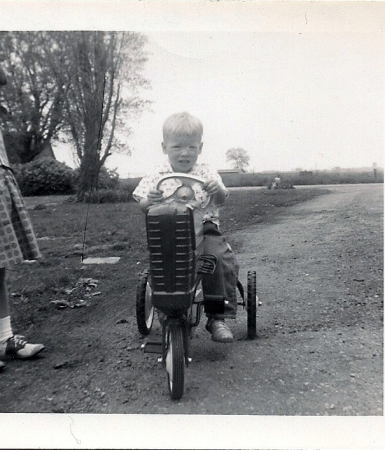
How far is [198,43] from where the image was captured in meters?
2.27

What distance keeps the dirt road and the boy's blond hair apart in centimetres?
100

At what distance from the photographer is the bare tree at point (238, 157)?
259 centimetres

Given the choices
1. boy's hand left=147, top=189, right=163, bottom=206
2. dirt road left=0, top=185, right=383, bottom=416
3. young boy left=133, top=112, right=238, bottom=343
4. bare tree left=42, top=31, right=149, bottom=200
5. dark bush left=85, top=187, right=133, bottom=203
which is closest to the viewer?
dirt road left=0, top=185, right=383, bottom=416

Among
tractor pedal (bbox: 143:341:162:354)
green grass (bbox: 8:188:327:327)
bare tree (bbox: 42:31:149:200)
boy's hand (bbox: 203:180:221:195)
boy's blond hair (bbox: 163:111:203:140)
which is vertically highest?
bare tree (bbox: 42:31:149:200)

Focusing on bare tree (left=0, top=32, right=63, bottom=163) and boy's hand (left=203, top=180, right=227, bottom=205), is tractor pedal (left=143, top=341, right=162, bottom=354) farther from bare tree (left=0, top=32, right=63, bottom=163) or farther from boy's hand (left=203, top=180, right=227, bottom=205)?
bare tree (left=0, top=32, right=63, bottom=163)

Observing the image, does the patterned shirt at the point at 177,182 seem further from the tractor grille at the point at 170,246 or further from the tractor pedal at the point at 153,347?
the tractor pedal at the point at 153,347

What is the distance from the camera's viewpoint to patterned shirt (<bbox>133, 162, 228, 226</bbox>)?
219cm

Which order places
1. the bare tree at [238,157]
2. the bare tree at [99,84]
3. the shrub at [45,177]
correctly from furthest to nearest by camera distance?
the shrub at [45,177], the bare tree at [99,84], the bare tree at [238,157]

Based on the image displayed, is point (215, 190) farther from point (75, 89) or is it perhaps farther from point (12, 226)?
point (75, 89)

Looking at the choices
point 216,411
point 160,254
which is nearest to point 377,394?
point 216,411

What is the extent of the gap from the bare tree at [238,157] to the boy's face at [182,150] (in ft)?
1.40

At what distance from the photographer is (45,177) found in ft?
24.7

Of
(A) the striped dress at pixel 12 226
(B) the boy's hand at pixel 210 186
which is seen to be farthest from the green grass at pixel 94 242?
(B) the boy's hand at pixel 210 186

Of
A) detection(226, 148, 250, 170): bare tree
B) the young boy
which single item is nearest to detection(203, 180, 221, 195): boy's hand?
the young boy
